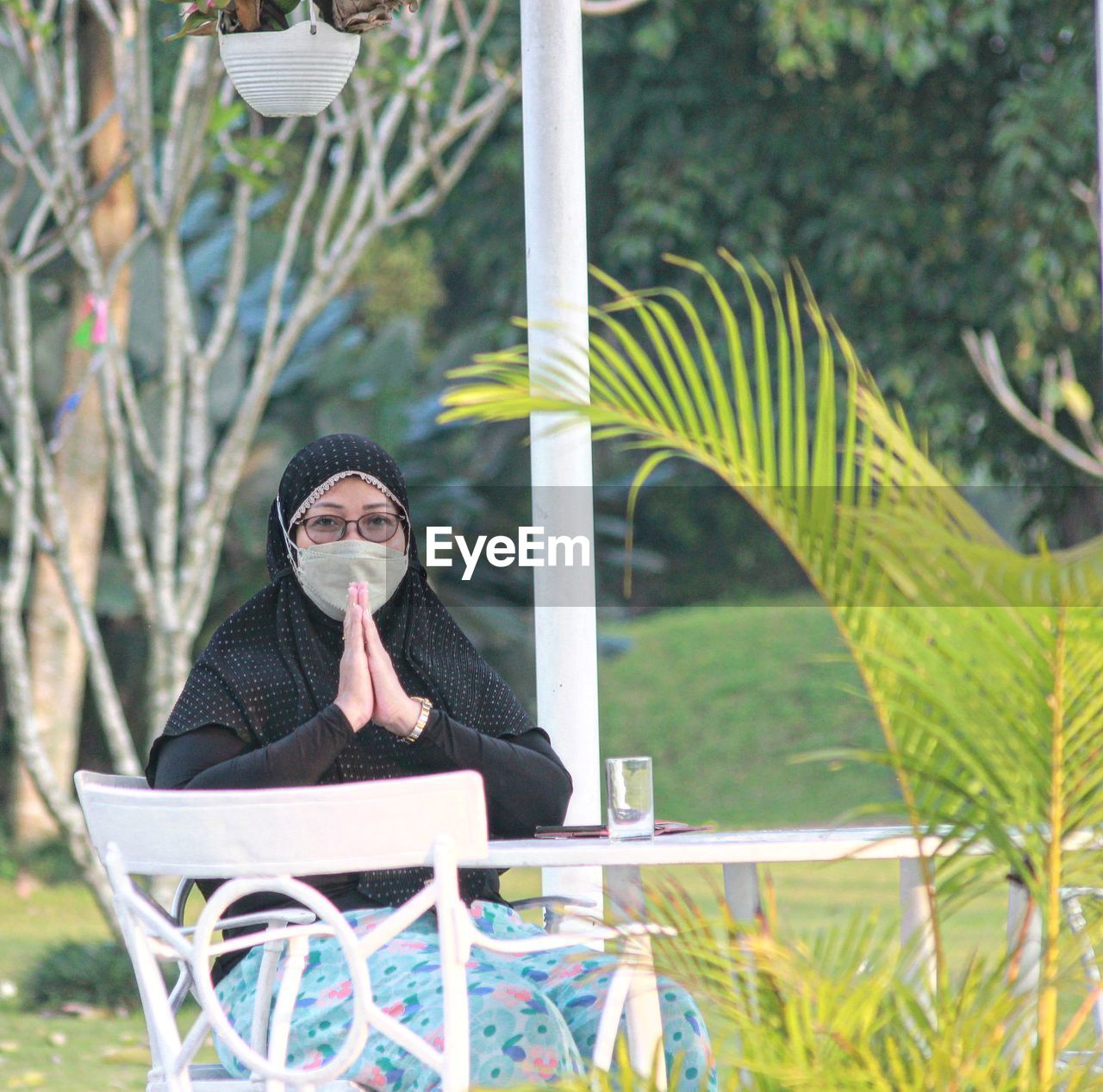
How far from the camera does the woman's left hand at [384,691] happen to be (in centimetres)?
267

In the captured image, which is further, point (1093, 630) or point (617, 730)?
point (617, 730)

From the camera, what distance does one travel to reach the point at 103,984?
545cm

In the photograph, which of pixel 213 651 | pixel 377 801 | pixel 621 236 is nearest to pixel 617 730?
pixel 621 236

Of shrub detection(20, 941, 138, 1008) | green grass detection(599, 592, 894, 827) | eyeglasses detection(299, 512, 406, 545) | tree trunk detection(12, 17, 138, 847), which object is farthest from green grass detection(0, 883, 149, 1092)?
green grass detection(599, 592, 894, 827)

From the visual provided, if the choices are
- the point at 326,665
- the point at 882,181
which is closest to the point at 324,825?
the point at 326,665

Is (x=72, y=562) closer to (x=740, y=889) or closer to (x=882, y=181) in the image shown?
(x=882, y=181)

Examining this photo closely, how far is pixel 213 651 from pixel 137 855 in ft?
2.18

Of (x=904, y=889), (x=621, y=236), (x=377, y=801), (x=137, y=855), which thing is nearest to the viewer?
(x=377, y=801)

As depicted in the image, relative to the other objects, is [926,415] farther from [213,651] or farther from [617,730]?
[213,651]

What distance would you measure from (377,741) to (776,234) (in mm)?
7298

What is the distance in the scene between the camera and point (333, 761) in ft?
8.85

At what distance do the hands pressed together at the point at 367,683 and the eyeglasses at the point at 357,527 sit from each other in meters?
0.24

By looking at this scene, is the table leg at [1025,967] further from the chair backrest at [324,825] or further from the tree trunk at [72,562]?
the tree trunk at [72,562]

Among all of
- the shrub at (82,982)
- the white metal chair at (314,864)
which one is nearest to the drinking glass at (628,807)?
the white metal chair at (314,864)
